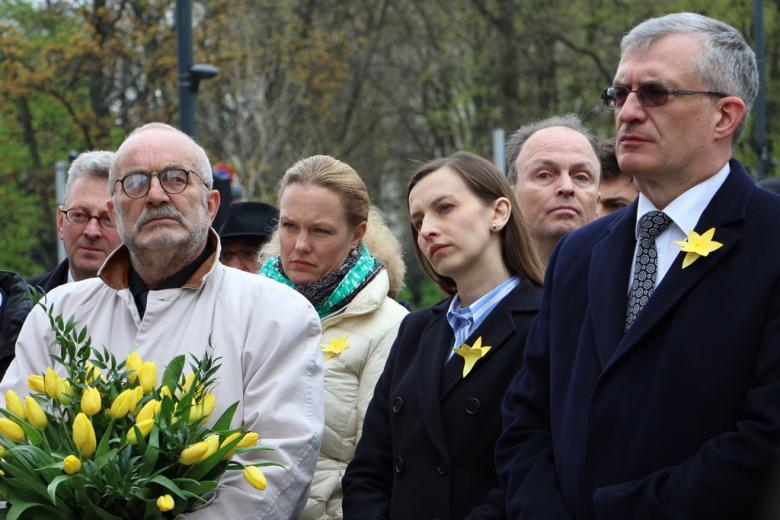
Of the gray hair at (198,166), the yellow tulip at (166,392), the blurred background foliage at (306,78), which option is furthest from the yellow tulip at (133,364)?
the blurred background foliage at (306,78)

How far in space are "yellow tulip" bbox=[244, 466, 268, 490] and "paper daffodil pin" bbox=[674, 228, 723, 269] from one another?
139cm

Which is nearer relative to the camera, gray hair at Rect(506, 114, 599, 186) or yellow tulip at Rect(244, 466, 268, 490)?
yellow tulip at Rect(244, 466, 268, 490)

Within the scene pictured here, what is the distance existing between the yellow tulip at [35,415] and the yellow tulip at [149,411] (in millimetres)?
286

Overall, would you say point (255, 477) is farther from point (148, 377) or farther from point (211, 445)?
point (148, 377)

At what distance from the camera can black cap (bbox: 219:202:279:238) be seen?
23.3 ft

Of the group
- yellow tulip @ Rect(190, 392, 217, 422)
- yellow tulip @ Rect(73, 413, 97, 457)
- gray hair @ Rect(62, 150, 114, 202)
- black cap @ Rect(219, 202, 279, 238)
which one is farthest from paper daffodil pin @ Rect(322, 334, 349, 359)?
black cap @ Rect(219, 202, 279, 238)

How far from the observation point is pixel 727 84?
12.2 ft

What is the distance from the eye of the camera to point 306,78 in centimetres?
2600

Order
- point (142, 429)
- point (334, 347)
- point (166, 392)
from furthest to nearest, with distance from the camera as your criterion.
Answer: point (334, 347)
point (166, 392)
point (142, 429)

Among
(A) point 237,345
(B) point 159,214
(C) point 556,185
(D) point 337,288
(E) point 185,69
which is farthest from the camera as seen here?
(E) point 185,69

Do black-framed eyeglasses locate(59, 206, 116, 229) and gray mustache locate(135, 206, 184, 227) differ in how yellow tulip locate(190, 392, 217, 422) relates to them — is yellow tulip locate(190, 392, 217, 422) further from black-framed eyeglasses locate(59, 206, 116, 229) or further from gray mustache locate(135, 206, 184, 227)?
black-framed eyeglasses locate(59, 206, 116, 229)

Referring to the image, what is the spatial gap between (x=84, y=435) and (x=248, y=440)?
19.9 inches

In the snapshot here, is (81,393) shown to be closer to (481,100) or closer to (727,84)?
(727,84)

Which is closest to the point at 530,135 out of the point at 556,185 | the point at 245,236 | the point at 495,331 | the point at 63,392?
the point at 556,185
